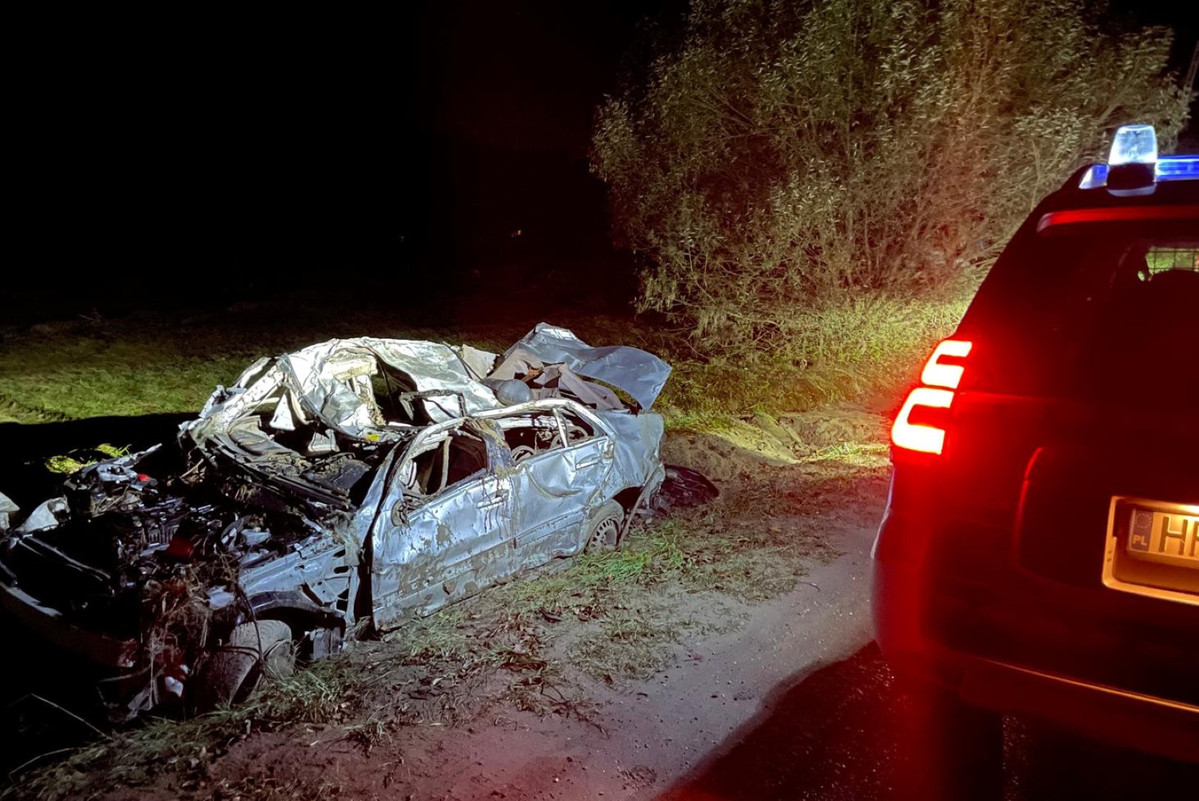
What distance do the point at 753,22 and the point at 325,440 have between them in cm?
836

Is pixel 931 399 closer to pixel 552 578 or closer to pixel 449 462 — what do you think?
pixel 552 578

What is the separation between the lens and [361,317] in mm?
16828

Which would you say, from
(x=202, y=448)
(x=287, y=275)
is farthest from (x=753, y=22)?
(x=287, y=275)

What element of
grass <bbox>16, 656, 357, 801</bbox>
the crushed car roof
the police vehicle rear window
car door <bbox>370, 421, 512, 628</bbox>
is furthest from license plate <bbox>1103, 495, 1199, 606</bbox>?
the crushed car roof

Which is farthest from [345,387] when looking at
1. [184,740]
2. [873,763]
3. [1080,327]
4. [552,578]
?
[1080,327]

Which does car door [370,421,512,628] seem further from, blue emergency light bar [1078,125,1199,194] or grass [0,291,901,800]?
blue emergency light bar [1078,125,1199,194]

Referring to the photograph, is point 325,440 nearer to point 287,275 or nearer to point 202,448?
point 202,448

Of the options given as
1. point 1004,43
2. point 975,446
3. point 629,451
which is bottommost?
point 629,451

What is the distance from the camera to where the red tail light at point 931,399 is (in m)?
2.37

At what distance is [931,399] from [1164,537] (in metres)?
0.73

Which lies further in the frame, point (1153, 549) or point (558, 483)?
point (558, 483)

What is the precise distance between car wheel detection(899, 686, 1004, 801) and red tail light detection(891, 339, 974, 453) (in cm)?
87

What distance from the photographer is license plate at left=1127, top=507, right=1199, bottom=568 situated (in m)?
1.92

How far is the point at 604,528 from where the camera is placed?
20.3 ft
